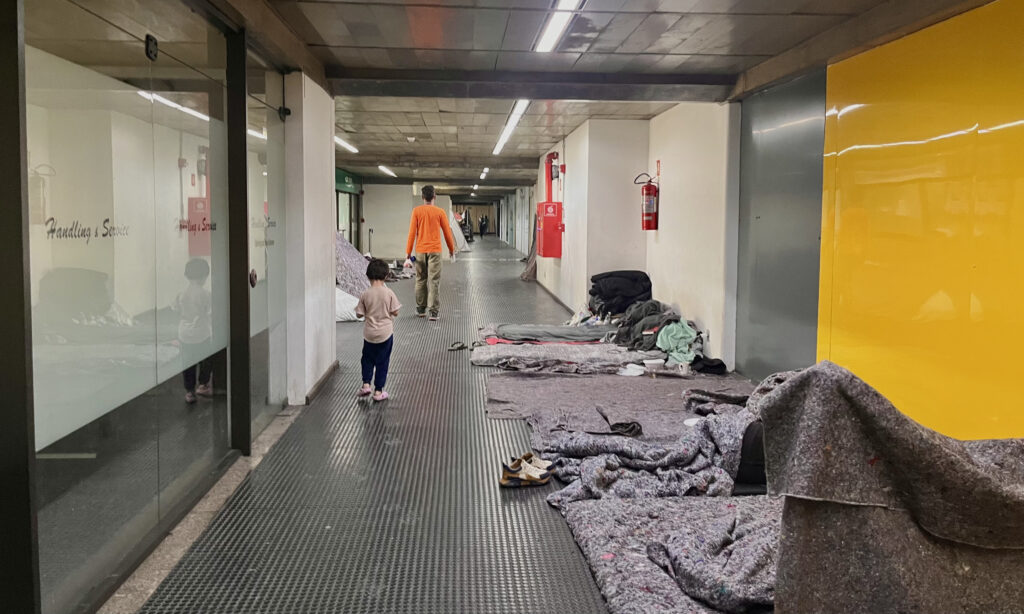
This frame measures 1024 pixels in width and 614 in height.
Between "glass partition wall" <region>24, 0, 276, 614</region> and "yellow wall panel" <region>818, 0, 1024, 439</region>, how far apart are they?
366cm

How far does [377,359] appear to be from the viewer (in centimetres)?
570

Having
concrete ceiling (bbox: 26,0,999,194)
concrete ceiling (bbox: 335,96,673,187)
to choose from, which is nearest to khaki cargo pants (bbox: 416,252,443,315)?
concrete ceiling (bbox: 335,96,673,187)

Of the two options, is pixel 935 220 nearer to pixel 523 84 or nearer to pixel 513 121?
pixel 523 84

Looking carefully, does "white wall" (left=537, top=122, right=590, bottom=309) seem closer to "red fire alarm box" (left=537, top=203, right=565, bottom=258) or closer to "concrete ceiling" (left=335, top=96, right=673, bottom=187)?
"red fire alarm box" (left=537, top=203, right=565, bottom=258)

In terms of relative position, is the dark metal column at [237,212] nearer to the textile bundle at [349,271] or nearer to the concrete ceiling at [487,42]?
the concrete ceiling at [487,42]

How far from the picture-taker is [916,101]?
4.01m

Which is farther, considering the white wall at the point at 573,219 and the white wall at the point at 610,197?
the white wall at the point at 573,219

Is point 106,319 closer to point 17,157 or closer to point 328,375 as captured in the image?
point 17,157

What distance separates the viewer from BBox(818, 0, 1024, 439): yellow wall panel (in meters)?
3.34

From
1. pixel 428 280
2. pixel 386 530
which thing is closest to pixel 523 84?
pixel 428 280

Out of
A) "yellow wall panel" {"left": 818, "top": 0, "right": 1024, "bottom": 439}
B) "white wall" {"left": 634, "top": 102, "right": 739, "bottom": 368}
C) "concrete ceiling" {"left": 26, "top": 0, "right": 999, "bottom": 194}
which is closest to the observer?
"concrete ceiling" {"left": 26, "top": 0, "right": 999, "bottom": 194}

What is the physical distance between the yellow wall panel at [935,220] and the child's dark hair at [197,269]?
12.2ft

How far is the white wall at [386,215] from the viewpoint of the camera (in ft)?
79.9

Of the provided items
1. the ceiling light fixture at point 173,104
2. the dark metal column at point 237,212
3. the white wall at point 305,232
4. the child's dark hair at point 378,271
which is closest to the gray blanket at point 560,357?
the white wall at point 305,232
